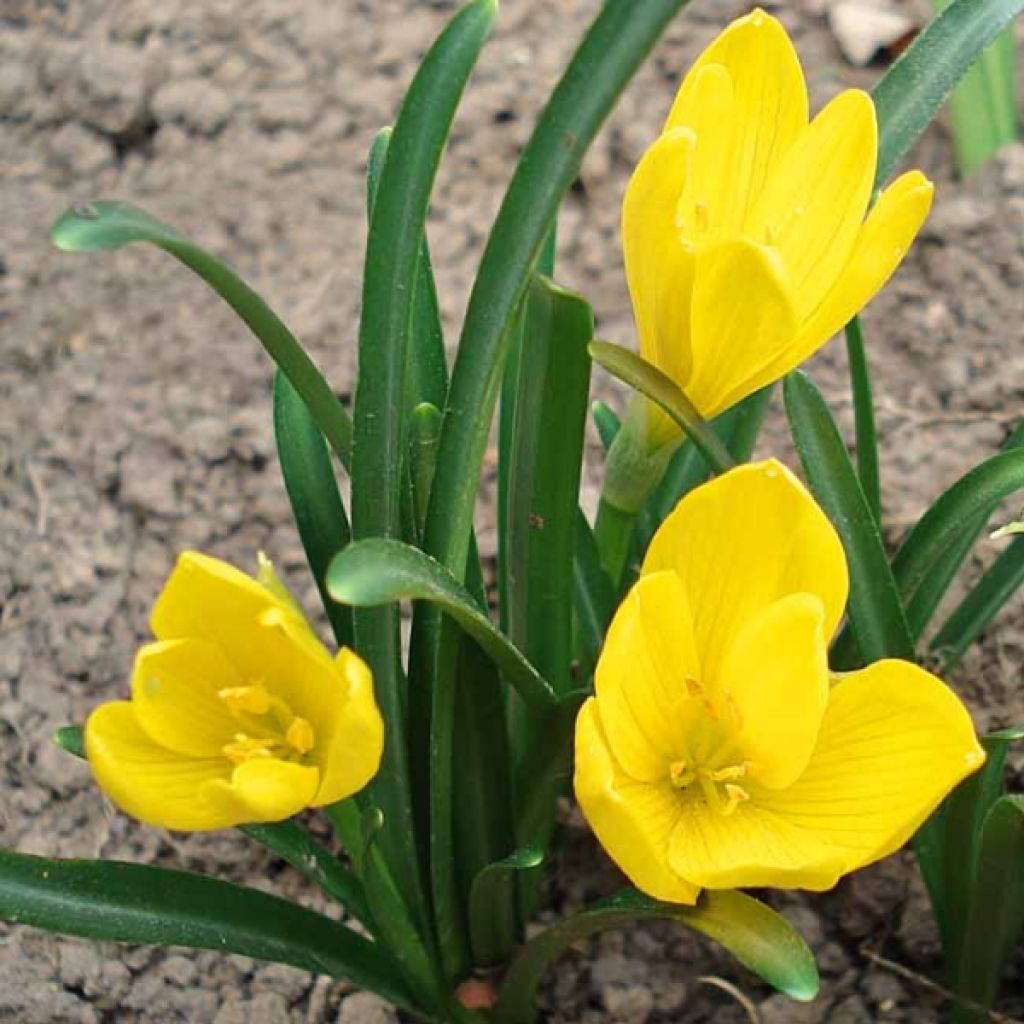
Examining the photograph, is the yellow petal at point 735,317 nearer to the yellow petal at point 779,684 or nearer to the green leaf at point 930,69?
the yellow petal at point 779,684

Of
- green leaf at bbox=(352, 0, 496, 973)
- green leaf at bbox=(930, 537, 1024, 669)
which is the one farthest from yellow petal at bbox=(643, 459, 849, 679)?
green leaf at bbox=(930, 537, 1024, 669)

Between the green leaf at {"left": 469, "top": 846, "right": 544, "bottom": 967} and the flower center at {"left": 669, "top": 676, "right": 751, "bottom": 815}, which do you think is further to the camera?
the green leaf at {"left": 469, "top": 846, "right": 544, "bottom": 967}

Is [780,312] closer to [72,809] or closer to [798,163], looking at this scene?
[798,163]

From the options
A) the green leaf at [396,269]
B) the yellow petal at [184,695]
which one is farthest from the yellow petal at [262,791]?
the green leaf at [396,269]

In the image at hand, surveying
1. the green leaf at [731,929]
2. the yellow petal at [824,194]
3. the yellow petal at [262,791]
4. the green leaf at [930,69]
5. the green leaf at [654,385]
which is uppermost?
the green leaf at [930,69]

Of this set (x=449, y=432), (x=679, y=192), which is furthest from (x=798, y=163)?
(x=449, y=432)

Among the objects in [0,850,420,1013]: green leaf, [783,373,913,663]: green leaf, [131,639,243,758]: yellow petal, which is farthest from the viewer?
[783,373,913,663]: green leaf

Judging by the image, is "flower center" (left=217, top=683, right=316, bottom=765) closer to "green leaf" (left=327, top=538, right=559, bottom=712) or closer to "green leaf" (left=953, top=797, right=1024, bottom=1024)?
"green leaf" (left=327, top=538, right=559, bottom=712)

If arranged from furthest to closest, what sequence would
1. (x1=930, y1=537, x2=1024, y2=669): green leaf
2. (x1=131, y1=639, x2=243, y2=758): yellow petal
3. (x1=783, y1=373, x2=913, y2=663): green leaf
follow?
(x1=930, y1=537, x2=1024, y2=669): green leaf → (x1=783, y1=373, x2=913, y2=663): green leaf → (x1=131, y1=639, x2=243, y2=758): yellow petal
